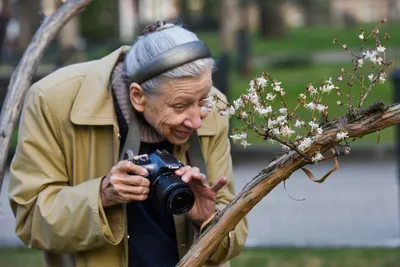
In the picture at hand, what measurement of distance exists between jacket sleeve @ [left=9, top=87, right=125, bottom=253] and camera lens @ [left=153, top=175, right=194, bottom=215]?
0.70ft

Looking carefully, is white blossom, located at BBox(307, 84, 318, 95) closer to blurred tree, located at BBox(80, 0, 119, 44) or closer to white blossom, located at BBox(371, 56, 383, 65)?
white blossom, located at BBox(371, 56, 383, 65)

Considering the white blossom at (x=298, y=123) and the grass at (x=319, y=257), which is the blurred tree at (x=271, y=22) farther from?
the white blossom at (x=298, y=123)

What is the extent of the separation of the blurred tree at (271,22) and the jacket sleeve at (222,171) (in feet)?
98.8

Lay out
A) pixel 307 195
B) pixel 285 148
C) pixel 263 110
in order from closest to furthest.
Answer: pixel 263 110
pixel 285 148
pixel 307 195

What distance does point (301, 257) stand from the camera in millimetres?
6613

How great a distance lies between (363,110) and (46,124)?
3.59ft

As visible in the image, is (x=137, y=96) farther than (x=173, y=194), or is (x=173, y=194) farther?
(x=137, y=96)

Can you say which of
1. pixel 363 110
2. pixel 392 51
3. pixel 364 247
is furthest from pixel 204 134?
pixel 392 51

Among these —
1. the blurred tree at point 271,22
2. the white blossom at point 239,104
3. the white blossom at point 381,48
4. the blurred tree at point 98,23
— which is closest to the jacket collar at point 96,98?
the white blossom at point 239,104

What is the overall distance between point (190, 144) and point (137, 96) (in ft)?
0.88

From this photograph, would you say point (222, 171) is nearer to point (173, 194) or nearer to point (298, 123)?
point (173, 194)

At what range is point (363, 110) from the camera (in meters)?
2.21

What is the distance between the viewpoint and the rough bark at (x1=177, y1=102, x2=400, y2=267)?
2.19 m

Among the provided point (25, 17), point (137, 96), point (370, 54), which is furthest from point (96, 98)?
point (25, 17)
